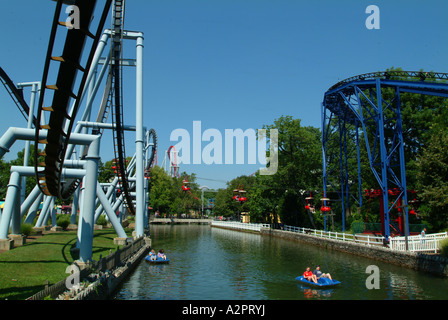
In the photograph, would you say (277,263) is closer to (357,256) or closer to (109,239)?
(357,256)

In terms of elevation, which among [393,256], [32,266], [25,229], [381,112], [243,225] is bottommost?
[243,225]

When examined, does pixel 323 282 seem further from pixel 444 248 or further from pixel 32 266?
pixel 32 266

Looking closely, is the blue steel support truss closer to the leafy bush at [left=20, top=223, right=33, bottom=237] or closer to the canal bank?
the canal bank

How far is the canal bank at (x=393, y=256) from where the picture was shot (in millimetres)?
21498

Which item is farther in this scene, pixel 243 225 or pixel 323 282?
pixel 243 225

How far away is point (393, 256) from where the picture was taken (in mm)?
26016

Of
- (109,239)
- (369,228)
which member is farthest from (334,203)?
(109,239)

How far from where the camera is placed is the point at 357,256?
31047 mm

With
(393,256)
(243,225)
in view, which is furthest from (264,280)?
(243,225)

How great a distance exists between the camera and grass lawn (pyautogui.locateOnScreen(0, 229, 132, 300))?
1325 cm

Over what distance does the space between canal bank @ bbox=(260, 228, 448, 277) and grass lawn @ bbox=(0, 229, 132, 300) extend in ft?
64.8

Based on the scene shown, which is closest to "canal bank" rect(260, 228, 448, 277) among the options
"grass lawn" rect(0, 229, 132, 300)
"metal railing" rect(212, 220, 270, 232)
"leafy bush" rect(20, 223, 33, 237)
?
"grass lawn" rect(0, 229, 132, 300)

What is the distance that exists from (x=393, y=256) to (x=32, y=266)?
22.7 m

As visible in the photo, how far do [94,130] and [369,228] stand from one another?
28.8m
